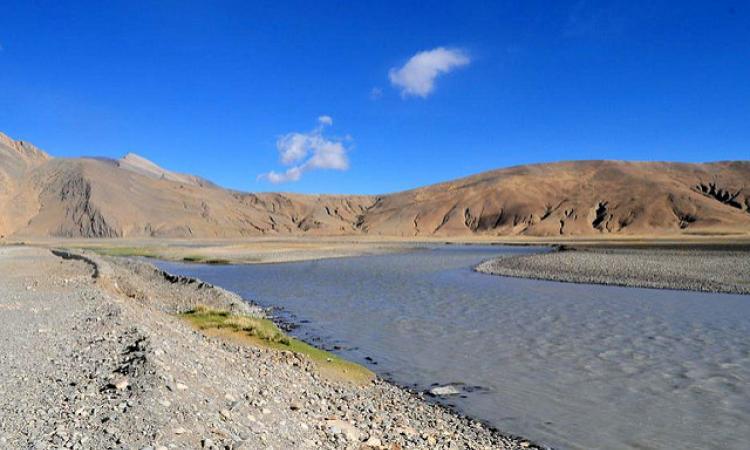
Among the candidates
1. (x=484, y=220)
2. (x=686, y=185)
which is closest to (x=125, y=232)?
(x=484, y=220)

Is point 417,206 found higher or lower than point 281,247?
higher

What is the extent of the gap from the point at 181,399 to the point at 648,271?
113 ft

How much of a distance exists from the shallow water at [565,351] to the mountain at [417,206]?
107221mm

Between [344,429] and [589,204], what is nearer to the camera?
[344,429]

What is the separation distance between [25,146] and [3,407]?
183486 mm

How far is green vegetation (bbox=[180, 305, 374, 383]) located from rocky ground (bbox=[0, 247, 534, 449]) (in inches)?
19.5

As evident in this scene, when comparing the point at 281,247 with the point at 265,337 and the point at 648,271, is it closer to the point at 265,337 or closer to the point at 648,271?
the point at 648,271

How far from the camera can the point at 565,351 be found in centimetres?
1486

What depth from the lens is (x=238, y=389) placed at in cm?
929

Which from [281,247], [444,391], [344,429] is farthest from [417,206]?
[344,429]

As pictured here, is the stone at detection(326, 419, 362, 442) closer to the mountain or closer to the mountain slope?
the mountain

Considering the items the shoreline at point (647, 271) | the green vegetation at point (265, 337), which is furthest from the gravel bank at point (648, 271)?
the green vegetation at point (265, 337)

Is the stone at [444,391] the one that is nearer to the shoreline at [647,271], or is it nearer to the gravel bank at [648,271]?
the shoreline at [647,271]

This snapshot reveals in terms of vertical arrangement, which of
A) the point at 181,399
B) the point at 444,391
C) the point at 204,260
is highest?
the point at 181,399
